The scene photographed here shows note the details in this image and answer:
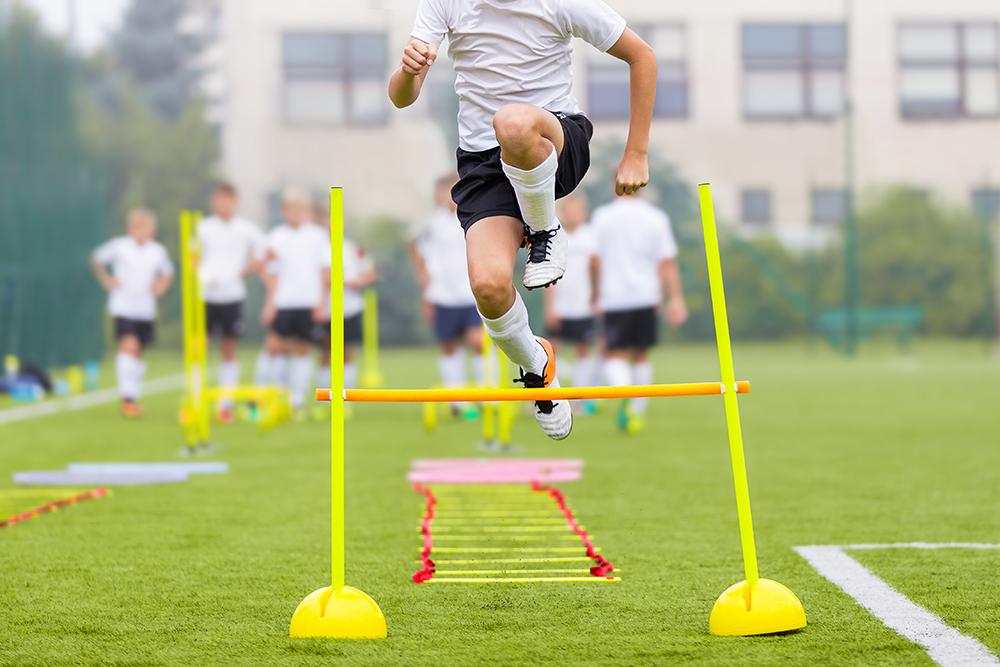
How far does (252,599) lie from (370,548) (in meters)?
1.12

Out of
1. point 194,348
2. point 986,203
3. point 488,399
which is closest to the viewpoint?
point 488,399

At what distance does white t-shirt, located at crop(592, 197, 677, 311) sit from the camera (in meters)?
Answer: 11.9

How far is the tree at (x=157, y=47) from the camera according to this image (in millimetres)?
51875

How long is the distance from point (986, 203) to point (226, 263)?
19.3 m

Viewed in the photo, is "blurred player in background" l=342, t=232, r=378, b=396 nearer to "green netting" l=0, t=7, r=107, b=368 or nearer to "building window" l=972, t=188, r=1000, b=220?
"green netting" l=0, t=7, r=107, b=368

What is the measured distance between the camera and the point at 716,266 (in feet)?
14.3

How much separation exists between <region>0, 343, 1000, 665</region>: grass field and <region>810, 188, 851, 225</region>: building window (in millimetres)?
20825

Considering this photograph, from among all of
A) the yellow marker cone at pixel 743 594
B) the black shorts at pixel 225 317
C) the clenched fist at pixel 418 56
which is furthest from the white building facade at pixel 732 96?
the yellow marker cone at pixel 743 594

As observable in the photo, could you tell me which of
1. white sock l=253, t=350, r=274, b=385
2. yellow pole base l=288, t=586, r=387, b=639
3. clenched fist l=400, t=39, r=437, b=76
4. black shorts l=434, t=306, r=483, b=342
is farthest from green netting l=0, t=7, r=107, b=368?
yellow pole base l=288, t=586, r=387, b=639

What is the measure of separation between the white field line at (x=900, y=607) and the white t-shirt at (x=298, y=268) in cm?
824

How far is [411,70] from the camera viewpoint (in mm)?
4586

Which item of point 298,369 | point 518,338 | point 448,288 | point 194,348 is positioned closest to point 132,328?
point 298,369

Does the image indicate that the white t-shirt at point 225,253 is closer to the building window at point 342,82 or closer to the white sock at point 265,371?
the white sock at point 265,371

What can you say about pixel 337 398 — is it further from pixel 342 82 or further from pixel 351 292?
pixel 342 82
